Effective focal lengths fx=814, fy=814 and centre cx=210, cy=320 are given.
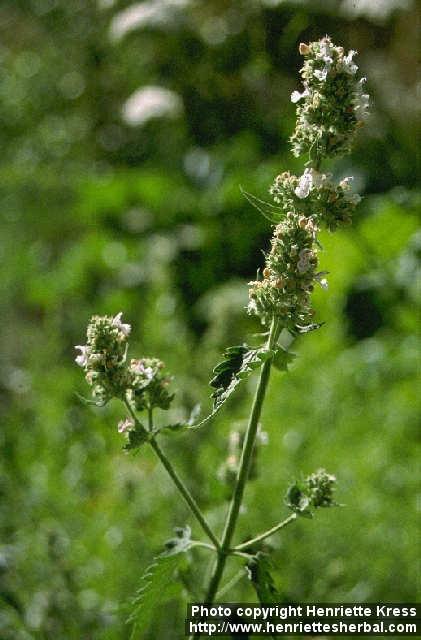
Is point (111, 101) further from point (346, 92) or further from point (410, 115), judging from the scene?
point (346, 92)

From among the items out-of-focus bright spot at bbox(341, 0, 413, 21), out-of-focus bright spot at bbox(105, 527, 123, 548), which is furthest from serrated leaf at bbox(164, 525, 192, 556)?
out-of-focus bright spot at bbox(341, 0, 413, 21)

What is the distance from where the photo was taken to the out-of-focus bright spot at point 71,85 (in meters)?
3.82

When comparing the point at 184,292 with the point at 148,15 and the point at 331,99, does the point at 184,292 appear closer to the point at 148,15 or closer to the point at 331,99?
the point at 148,15

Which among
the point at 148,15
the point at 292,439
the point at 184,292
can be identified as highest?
the point at 148,15

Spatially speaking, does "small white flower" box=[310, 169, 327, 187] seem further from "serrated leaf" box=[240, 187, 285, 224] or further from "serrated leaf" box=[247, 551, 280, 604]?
"serrated leaf" box=[247, 551, 280, 604]

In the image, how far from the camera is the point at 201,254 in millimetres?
2756

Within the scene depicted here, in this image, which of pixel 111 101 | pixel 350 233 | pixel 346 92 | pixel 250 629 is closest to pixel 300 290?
pixel 346 92

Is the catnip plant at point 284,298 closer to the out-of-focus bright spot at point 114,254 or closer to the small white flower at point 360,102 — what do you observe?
the small white flower at point 360,102

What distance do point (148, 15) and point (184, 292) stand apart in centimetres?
93

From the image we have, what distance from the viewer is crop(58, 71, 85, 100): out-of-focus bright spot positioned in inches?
150

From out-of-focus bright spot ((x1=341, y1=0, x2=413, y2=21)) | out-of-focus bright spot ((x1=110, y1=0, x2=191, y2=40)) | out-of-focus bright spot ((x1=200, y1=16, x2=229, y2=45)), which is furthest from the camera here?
out-of-focus bright spot ((x1=200, y1=16, x2=229, y2=45))

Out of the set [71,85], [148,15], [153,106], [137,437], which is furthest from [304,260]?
[71,85]

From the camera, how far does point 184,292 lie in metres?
2.81

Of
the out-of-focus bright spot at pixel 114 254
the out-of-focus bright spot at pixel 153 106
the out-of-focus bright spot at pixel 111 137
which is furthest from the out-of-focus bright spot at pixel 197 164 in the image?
the out-of-focus bright spot at pixel 111 137
